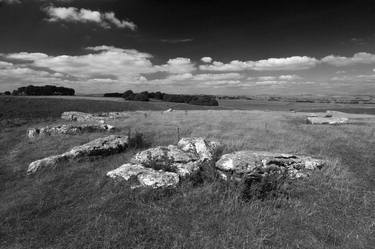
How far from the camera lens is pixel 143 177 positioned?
839cm

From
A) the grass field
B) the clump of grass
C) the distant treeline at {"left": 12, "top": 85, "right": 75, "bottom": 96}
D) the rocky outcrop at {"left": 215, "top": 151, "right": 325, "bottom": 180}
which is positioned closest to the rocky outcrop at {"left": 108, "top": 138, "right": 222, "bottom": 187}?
the grass field

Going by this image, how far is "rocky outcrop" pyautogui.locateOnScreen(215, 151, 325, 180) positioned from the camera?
8.72 metres

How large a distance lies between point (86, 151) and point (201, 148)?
5.65m

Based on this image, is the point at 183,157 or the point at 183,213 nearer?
the point at 183,213

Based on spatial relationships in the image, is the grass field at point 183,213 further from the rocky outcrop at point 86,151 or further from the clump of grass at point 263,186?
the rocky outcrop at point 86,151

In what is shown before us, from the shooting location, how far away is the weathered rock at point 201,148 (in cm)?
1061

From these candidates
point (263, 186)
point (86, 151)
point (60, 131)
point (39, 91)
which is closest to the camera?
point (263, 186)

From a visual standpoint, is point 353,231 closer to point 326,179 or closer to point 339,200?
point 339,200

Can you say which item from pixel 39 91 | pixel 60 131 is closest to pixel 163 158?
pixel 60 131

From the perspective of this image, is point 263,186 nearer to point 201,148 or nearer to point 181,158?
point 181,158

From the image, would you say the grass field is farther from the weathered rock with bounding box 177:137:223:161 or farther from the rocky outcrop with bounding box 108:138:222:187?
the weathered rock with bounding box 177:137:223:161

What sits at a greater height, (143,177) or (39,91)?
(39,91)

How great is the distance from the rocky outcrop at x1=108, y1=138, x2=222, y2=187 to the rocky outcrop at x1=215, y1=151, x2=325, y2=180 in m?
0.92

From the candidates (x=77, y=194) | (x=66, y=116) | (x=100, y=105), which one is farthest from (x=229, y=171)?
(x=100, y=105)
